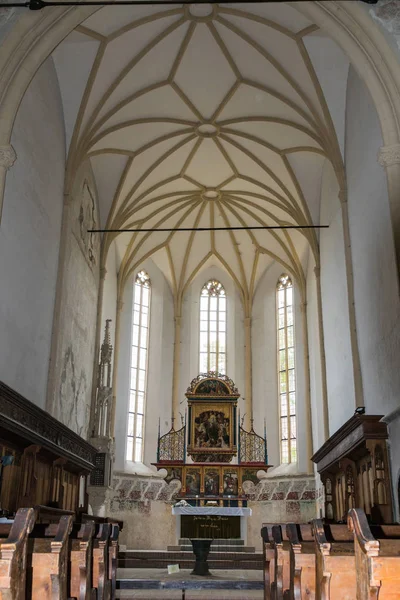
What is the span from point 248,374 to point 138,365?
421 cm

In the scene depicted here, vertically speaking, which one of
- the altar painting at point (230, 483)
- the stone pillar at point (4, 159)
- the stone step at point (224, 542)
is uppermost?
the stone pillar at point (4, 159)

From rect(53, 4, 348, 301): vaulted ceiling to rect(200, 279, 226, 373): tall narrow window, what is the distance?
8.94 feet

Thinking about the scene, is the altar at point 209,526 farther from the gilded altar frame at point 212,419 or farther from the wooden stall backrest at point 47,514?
the wooden stall backrest at point 47,514

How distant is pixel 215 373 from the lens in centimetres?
2184

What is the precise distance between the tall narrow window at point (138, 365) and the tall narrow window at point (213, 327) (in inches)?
91.9

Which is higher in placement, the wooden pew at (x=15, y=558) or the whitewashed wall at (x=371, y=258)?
the whitewashed wall at (x=371, y=258)

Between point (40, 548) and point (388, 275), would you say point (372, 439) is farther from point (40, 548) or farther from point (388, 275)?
point (40, 548)

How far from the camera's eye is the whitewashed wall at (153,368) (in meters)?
22.5

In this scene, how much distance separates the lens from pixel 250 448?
68.7 feet

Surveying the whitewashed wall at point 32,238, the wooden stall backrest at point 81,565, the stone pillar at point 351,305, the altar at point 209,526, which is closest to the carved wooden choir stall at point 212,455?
the altar at point 209,526

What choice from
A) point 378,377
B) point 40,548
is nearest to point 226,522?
point 378,377

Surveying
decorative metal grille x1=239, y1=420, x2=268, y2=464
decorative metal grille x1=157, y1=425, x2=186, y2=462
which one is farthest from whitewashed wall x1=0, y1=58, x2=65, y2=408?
decorative metal grille x1=239, y1=420, x2=268, y2=464

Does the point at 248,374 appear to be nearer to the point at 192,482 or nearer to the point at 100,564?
the point at 192,482

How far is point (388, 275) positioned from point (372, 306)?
1456mm
